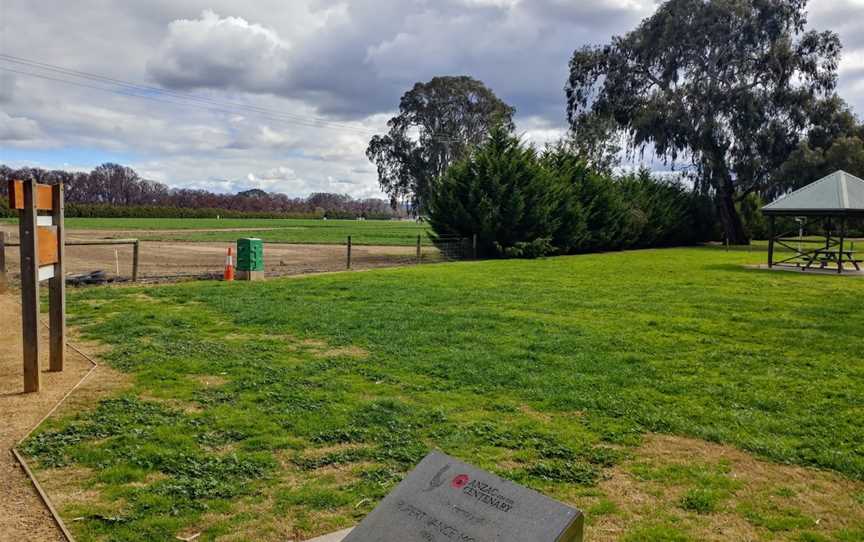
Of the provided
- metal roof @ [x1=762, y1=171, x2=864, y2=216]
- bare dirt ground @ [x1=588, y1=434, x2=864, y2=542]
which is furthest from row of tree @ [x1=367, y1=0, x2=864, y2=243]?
bare dirt ground @ [x1=588, y1=434, x2=864, y2=542]

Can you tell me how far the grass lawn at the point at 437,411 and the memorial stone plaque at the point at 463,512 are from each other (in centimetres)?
102

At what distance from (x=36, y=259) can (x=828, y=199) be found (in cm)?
2164

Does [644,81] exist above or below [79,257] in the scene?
above

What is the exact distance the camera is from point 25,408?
5.13 metres

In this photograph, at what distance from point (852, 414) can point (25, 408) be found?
22.4ft

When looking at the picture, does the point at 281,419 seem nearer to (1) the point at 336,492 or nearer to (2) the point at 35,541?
(1) the point at 336,492

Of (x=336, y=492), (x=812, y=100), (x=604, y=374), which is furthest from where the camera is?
(x=812, y=100)

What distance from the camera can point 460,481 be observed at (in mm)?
2367

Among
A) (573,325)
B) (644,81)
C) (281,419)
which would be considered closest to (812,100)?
(644,81)

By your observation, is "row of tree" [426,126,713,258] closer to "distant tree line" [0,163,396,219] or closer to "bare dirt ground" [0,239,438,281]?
"bare dirt ground" [0,239,438,281]

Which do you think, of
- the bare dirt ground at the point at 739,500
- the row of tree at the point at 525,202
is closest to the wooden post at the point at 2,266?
the bare dirt ground at the point at 739,500

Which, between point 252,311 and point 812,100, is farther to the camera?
point 812,100

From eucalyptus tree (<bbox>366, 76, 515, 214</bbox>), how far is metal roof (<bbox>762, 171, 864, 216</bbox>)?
43044 mm

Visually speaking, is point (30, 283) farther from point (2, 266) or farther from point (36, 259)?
point (2, 266)
